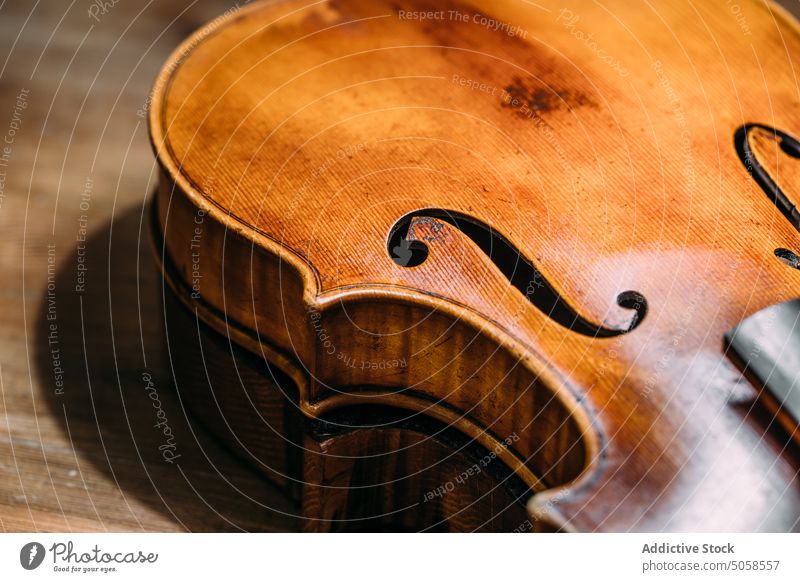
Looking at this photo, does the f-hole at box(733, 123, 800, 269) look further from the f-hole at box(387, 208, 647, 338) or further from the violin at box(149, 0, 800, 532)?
the f-hole at box(387, 208, 647, 338)

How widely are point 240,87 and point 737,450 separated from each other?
0.72 m

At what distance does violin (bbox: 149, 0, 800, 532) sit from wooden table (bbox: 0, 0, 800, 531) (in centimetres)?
7

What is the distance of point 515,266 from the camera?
92 centimetres

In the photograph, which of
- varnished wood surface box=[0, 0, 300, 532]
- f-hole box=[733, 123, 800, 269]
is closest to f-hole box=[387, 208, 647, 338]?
f-hole box=[733, 123, 800, 269]

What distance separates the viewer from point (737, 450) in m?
0.78

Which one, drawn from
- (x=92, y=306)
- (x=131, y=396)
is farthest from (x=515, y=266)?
(x=92, y=306)

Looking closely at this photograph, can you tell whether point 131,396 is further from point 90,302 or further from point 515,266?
point 515,266

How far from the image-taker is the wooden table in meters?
1.12

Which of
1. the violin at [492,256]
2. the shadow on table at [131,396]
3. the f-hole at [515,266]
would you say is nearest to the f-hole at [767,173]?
the violin at [492,256]

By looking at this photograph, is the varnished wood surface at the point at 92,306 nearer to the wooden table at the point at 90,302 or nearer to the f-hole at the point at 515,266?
the wooden table at the point at 90,302

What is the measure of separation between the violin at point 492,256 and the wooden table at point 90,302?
7 cm

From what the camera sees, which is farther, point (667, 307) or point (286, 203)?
point (286, 203)
